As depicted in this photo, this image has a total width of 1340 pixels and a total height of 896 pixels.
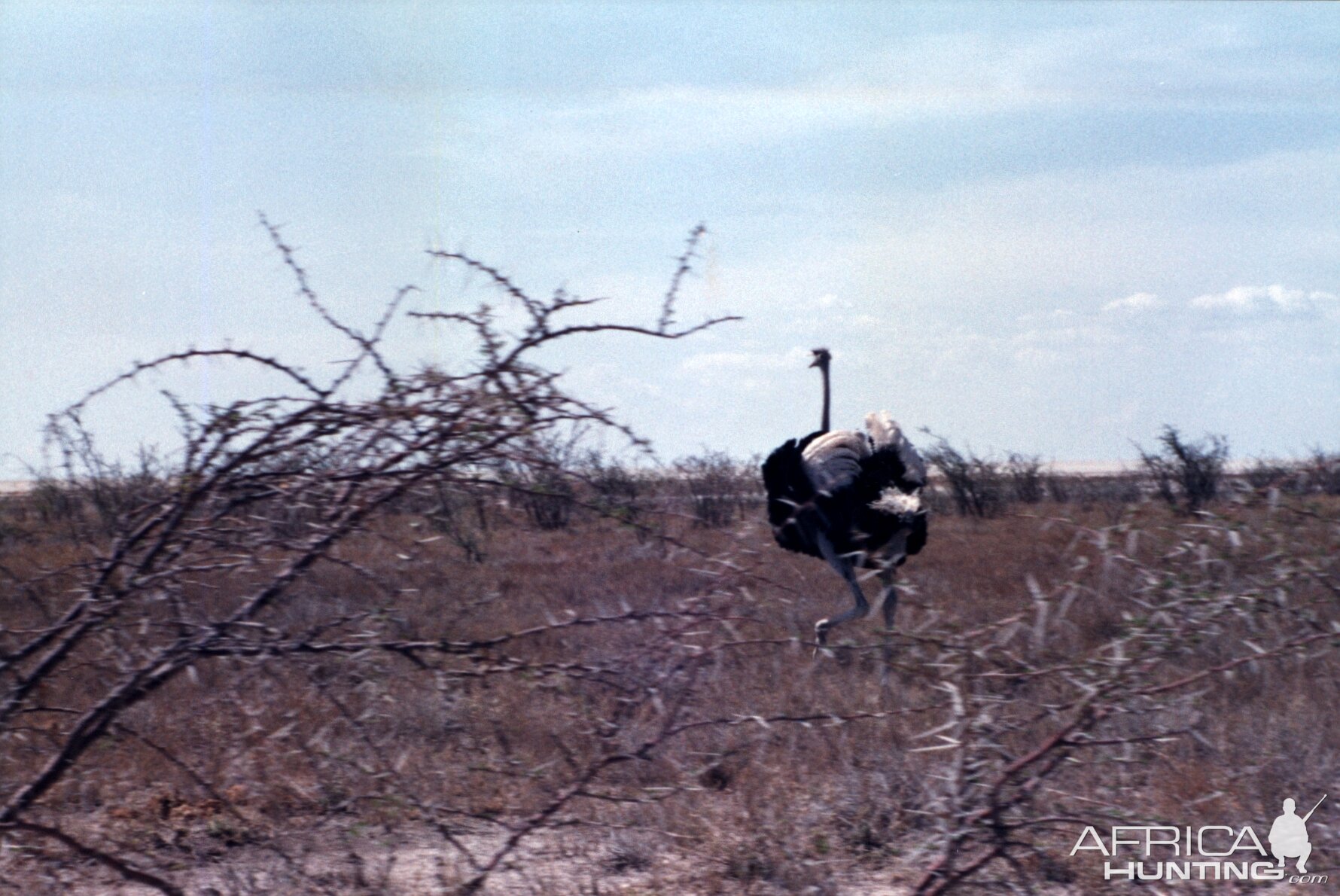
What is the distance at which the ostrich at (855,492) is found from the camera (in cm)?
829

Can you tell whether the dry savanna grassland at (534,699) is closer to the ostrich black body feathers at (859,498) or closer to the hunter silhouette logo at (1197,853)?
the hunter silhouette logo at (1197,853)

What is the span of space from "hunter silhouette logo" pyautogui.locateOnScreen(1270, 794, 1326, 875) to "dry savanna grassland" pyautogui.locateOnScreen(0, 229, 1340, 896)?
0.13m

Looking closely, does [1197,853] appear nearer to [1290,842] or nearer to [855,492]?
[1290,842]

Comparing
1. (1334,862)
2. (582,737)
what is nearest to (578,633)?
(582,737)

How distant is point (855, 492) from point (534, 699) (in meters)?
3.99

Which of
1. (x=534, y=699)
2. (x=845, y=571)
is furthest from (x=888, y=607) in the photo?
(x=534, y=699)

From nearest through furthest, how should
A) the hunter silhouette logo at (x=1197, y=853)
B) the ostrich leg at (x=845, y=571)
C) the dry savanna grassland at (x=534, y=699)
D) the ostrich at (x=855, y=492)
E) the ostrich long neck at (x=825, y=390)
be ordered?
the dry savanna grassland at (x=534, y=699) → the hunter silhouette logo at (x=1197, y=853) → the ostrich leg at (x=845, y=571) → the ostrich at (x=855, y=492) → the ostrich long neck at (x=825, y=390)

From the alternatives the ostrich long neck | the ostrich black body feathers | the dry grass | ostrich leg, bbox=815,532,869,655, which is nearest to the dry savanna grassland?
the dry grass

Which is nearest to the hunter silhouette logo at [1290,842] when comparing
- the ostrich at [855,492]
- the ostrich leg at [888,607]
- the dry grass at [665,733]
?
the dry grass at [665,733]

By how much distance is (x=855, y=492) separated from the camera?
851cm

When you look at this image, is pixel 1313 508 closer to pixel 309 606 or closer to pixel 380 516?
pixel 380 516

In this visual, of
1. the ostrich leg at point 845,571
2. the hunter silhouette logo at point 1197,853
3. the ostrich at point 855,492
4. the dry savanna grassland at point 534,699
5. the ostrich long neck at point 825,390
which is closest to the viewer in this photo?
the dry savanna grassland at point 534,699

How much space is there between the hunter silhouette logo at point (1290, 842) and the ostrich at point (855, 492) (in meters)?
3.94

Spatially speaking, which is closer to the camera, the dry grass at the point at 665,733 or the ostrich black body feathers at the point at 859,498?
the dry grass at the point at 665,733
